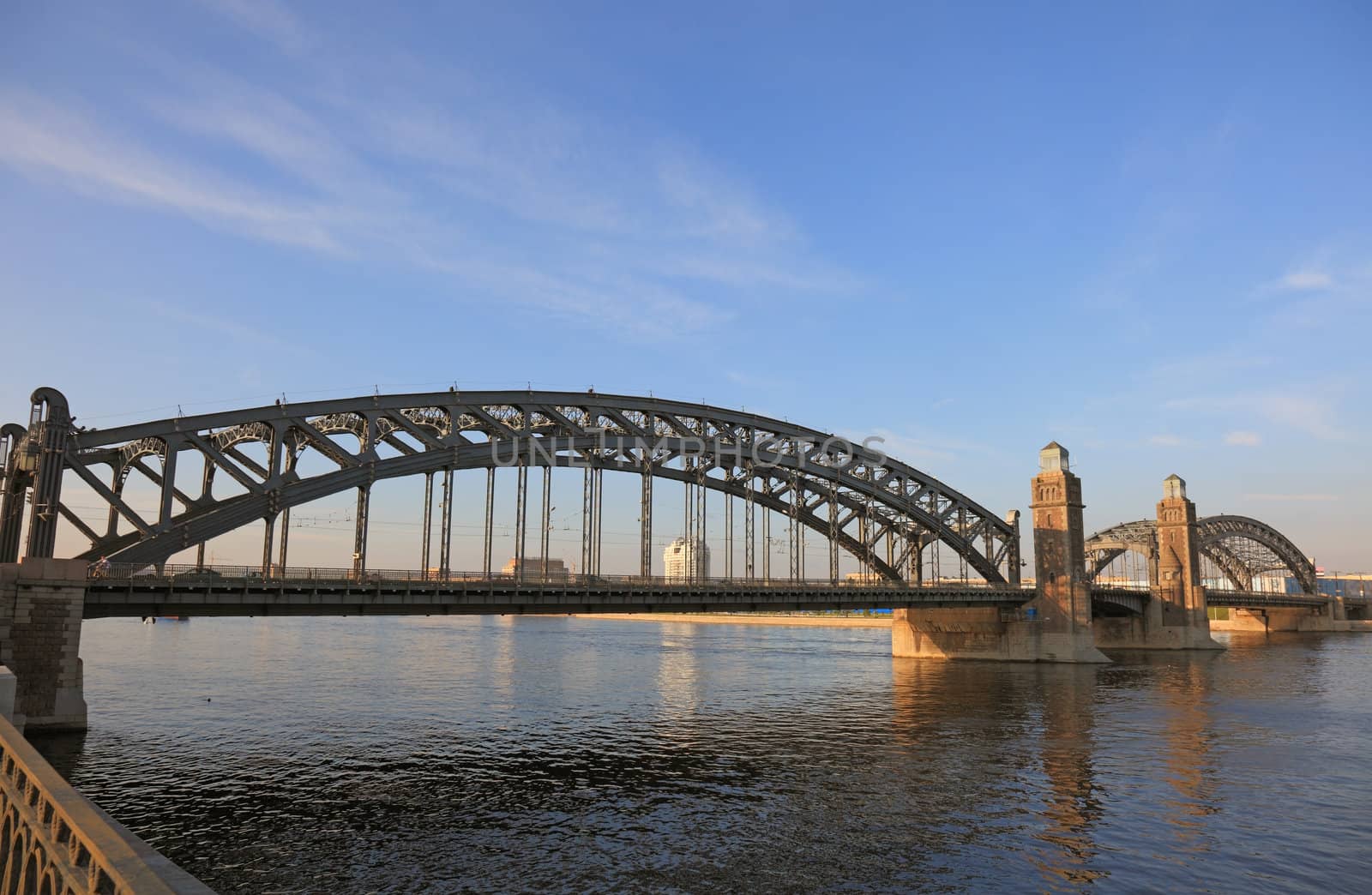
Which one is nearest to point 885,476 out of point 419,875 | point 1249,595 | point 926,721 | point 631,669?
point 631,669

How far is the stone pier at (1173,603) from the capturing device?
330 ft

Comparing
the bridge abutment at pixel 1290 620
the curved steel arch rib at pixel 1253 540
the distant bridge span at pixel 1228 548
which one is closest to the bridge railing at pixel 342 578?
the distant bridge span at pixel 1228 548

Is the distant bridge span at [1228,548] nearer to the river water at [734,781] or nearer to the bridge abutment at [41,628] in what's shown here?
the river water at [734,781]

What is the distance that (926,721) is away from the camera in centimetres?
4588

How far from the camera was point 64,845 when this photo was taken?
8.09 meters

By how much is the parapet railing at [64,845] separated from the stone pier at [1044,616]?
85003mm

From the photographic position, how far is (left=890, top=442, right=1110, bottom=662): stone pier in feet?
273

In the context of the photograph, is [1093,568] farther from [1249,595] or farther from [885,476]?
[885,476]

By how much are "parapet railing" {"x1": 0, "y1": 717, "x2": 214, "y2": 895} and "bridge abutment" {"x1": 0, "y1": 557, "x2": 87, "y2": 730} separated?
28604 mm

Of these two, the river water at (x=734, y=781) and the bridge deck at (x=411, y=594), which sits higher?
the bridge deck at (x=411, y=594)

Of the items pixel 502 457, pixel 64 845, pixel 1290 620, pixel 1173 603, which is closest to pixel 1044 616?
pixel 1173 603

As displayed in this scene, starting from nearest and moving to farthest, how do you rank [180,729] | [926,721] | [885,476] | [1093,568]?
[180,729] < [926,721] < [885,476] < [1093,568]

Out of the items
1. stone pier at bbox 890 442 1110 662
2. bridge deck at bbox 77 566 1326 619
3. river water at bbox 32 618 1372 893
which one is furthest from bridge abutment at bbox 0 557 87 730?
stone pier at bbox 890 442 1110 662

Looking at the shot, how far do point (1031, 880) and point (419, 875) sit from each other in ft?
48.7
